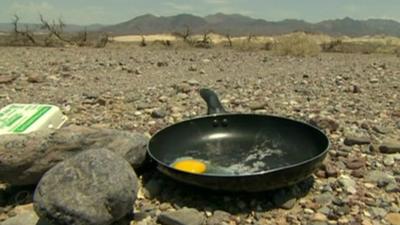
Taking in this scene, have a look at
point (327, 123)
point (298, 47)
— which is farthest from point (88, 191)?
point (298, 47)

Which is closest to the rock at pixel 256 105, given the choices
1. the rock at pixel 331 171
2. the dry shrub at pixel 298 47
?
the rock at pixel 331 171

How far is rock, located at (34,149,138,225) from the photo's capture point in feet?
7.44

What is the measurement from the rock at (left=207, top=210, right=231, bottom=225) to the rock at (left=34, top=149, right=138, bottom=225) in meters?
0.50

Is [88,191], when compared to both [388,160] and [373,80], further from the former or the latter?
[373,80]

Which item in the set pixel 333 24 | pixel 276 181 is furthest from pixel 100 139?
pixel 333 24

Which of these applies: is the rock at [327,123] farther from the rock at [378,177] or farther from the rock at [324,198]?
the rock at [324,198]

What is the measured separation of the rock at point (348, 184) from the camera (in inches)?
118

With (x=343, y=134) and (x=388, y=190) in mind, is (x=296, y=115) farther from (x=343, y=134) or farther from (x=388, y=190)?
(x=388, y=190)

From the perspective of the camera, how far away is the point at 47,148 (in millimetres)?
2854

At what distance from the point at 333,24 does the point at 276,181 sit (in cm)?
14347

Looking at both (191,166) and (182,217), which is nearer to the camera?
(182,217)

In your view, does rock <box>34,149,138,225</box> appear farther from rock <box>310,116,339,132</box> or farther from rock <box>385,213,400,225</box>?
rock <box>310,116,339,132</box>

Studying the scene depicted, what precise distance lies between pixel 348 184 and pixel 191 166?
43.1 inches

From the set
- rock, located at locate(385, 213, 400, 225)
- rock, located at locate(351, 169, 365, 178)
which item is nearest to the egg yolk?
rock, located at locate(351, 169, 365, 178)
